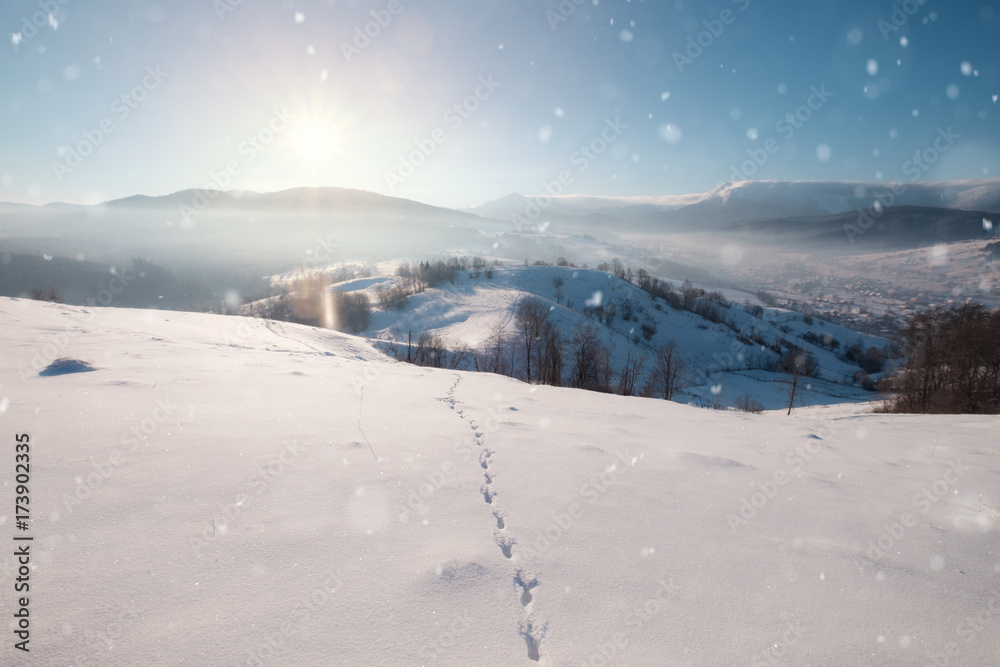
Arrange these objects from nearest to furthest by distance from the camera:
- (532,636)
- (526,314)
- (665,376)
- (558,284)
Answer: (532,636) < (665,376) < (526,314) < (558,284)

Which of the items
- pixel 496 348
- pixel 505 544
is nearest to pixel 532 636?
pixel 505 544

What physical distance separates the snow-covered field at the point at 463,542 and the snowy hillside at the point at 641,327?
4189cm

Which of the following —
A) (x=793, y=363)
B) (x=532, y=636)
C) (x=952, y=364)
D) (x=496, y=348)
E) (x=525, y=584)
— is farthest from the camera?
(x=793, y=363)

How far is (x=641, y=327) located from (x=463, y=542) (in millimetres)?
75309

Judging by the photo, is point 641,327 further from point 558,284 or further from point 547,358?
point 547,358

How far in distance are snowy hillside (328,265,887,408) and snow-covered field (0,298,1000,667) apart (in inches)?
1649

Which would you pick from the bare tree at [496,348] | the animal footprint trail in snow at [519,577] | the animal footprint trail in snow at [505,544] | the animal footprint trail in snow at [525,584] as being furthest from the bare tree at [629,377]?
the animal footprint trail in snow at [525,584]

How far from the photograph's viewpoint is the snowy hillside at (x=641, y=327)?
176ft

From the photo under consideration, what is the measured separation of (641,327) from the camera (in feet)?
238

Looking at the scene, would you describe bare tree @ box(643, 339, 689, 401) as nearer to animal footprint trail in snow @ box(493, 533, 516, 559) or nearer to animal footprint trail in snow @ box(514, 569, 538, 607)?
animal footprint trail in snow @ box(493, 533, 516, 559)

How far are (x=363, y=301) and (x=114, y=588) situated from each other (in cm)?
7438

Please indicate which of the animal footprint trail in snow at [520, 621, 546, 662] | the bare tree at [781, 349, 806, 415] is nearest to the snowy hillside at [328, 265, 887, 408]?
the bare tree at [781, 349, 806, 415]

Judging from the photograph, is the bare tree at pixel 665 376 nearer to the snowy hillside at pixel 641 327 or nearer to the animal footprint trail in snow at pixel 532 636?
the snowy hillside at pixel 641 327

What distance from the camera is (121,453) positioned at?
355 centimetres
